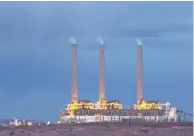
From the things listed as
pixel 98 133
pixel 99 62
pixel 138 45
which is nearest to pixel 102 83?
pixel 99 62

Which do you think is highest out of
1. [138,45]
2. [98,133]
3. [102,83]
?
[138,45]

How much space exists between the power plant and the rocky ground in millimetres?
28311

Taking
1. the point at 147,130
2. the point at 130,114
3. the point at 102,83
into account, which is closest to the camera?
the point at 147,130

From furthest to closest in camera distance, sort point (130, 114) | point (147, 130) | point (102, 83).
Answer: point (102, 83) → point (130, 114) → point (147, 130)

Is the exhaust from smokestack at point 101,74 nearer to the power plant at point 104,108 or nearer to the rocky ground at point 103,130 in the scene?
the power plant at point 104,108

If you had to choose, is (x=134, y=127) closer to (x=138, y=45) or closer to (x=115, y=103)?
(x=115, y=103)

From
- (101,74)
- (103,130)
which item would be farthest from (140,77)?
(103,130)

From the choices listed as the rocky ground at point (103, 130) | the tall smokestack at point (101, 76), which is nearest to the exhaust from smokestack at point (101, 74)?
the tall smokestack at point (101, 76)

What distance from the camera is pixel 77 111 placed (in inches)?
3637

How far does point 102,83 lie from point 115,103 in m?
4.02

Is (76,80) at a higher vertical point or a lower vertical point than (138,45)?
lower

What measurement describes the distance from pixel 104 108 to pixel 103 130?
3557cm

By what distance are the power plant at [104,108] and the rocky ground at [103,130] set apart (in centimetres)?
2831

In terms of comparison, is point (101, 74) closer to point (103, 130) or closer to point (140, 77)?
point (140, 77)
